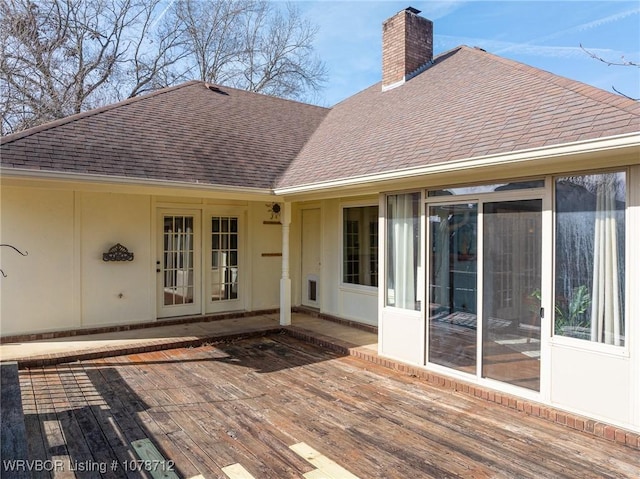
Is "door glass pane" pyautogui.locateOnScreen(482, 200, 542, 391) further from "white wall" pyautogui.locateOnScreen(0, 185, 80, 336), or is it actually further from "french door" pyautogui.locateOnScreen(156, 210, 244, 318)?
"white wall" pyautogui.locateOnScreen(0, 185, 80, 336)

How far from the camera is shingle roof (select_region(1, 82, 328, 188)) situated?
5.53 metres

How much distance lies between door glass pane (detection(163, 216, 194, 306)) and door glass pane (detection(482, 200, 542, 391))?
5.42 m

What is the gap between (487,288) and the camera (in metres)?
4.43

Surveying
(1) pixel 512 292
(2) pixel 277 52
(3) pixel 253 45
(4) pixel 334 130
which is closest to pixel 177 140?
(4) pixel 334 130

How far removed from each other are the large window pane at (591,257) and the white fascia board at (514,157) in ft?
1.42

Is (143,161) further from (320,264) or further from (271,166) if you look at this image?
(320,264)

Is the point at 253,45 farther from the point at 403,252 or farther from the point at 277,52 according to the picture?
the point at 403,252

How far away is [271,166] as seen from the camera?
7.51 metres

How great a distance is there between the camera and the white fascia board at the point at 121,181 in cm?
495

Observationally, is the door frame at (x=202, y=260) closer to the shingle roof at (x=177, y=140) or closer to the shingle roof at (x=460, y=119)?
the shingle roof at (x=177, y=140)

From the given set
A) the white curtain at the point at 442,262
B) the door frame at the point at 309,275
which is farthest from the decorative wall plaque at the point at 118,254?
the white curtain at the point at 442,262

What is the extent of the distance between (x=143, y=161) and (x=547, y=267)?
210 inches

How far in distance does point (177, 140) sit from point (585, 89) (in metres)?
5.77

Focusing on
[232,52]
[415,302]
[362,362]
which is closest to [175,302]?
[362,362]
